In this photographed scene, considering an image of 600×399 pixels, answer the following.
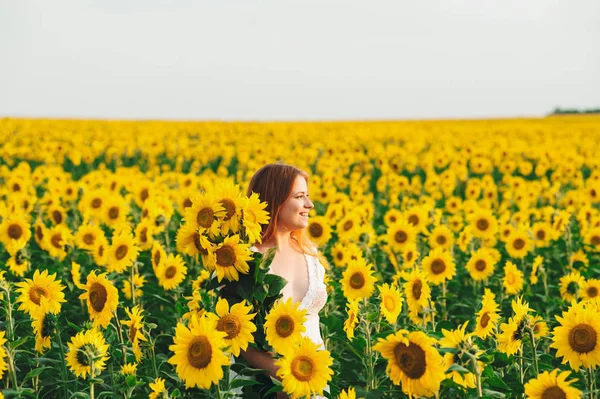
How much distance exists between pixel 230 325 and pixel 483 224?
5120mm

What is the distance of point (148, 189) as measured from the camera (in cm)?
897

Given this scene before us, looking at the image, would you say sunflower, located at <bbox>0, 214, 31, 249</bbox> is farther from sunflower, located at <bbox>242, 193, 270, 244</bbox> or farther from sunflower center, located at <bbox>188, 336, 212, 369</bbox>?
sunflower center, located at <bbox>188, 336, 212, 369</bbox>

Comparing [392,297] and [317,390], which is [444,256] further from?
[317,390]

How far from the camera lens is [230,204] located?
9.89 feet

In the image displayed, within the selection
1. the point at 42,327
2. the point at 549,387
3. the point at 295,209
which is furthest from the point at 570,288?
the point at 42,327

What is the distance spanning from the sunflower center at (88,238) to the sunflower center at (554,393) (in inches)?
199

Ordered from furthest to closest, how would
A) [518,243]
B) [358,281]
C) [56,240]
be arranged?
1. [518,243]
2. [56,240]
3. [358,281]

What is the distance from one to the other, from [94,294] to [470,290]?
15.0 feet

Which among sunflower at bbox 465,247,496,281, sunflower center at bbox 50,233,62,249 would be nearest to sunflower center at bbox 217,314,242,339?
sunflower at bbox 465,247,496,281

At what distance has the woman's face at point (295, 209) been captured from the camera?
3.61 m

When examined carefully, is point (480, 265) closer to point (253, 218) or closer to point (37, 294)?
point (253, 218)

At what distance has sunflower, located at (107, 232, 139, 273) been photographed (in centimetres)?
509

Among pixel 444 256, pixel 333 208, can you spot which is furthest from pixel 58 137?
pixel 444 256

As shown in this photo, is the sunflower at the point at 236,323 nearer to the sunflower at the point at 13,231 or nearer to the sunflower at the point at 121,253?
the sunflower at the point at 121,253
